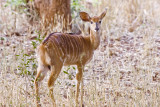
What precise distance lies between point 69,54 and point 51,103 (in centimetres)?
63

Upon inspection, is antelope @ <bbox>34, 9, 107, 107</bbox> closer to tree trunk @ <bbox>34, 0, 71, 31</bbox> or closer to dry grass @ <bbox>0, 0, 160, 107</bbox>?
dry grass @ <bbox>0, 0, 160, 107</bbox>

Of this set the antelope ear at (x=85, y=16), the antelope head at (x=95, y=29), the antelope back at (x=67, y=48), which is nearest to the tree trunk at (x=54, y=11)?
the antelope ear at (x=85, y=16)

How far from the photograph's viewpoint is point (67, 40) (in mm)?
4086

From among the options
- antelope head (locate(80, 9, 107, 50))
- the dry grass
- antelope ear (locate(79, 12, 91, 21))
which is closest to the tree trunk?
the dry grass

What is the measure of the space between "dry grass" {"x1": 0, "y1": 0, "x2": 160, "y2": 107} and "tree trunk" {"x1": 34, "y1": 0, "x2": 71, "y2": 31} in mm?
359

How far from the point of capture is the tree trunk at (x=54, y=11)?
6680 mm

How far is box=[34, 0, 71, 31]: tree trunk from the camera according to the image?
21.9ft

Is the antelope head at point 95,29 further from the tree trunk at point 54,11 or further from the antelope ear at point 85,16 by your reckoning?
the tree trunk at point 54,11

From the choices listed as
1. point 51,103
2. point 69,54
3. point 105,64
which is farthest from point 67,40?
point 105,64

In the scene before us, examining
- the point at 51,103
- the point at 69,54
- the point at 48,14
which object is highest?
the point at 48,14

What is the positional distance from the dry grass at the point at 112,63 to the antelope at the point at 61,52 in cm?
16

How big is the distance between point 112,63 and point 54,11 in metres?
1.68

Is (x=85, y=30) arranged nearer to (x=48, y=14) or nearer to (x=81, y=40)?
(x=48, y=14)

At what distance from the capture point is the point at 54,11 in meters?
6.70
